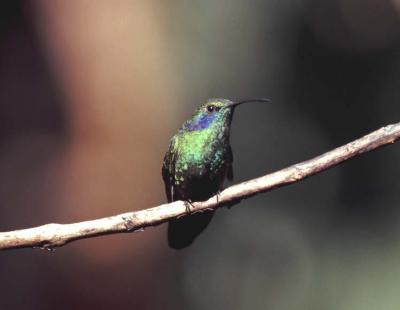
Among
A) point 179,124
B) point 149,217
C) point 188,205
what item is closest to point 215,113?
point 188,205

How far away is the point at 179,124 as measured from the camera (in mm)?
7480

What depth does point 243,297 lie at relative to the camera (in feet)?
28.2

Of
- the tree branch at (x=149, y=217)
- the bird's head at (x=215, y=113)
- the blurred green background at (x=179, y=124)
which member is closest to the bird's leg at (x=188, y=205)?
the tree branch at (x=149, y=217)

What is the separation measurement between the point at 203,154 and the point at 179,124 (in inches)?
127

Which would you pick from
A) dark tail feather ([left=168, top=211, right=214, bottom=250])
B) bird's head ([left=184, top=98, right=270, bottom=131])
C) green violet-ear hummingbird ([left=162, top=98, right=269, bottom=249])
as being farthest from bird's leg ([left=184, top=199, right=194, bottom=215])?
bird's head ([left=184, top=98, right=270, bottom=131])

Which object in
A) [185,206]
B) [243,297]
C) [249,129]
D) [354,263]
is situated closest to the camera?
[185,206]

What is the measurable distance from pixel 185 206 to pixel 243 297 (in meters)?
5.07

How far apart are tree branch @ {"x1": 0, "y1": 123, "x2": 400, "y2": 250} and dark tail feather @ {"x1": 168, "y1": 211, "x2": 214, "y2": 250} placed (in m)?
0.99

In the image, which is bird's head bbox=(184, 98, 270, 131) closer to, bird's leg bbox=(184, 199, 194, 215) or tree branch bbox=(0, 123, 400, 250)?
bird's leg bbox=(184, 199, 194, 215)

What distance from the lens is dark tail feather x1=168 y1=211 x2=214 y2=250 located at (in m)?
4.50

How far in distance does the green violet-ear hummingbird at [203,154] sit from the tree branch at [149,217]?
0.76m

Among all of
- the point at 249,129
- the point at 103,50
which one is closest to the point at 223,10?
the point at 249,129

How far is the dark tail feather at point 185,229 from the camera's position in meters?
4.50

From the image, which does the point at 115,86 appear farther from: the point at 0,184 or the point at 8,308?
the point at 8,308
